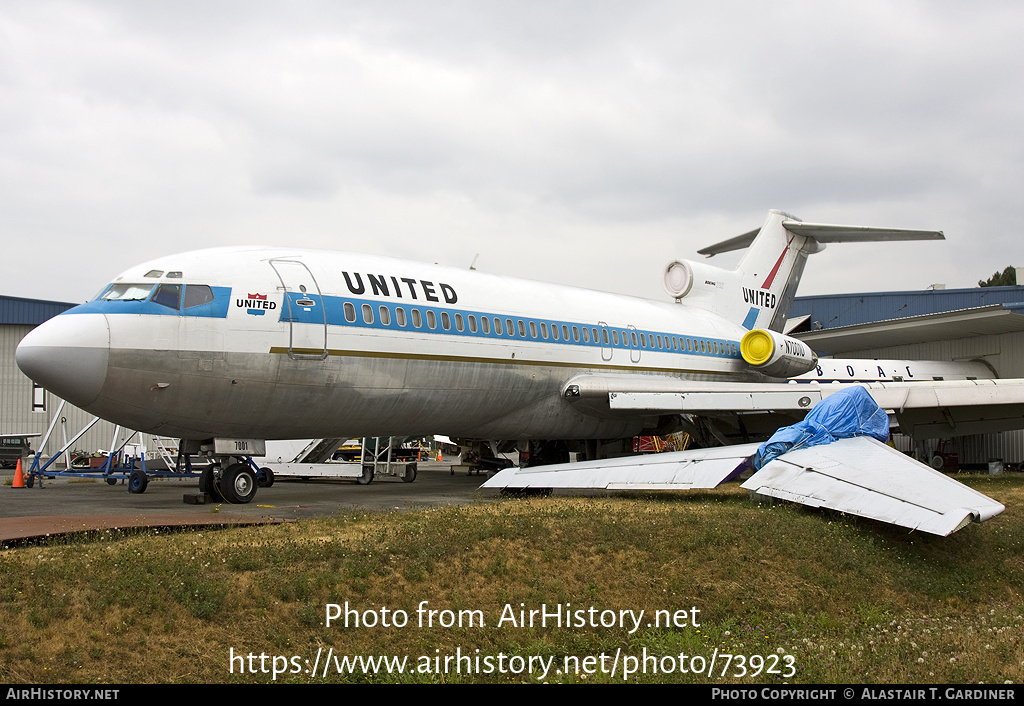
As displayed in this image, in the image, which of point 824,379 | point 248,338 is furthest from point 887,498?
point 824,379

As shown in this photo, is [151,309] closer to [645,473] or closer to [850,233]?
[645,473]

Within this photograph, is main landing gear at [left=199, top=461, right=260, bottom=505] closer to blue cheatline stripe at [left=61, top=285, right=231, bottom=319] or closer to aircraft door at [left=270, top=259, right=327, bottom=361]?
aircraft door at [left=270, top=259, right=327, bottom=361]

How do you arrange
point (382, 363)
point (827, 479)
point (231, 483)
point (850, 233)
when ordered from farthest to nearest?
point (850, 233) < point (382, 363) < point (231, 483) < point (827, 479)

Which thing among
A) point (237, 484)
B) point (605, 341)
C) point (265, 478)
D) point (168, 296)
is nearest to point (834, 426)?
point (605, 341)

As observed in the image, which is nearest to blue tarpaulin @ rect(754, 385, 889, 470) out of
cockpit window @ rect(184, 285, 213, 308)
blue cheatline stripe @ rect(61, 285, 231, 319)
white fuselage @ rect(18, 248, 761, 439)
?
white fuselage @ rect(18, 248, 761, 439)

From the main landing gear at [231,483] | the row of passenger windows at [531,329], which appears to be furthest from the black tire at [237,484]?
the row of passenger windows at [531,329]

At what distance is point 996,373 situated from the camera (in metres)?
30.7

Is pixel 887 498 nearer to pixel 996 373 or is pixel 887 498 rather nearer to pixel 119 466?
pixel 119 466

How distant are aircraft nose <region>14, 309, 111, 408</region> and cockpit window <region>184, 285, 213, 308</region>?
1146 mm

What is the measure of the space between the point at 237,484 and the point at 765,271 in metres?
18.4

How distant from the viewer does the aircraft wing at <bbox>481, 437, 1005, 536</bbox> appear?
29.1ft

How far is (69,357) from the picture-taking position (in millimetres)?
11320

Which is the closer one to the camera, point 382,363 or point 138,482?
point 382,363

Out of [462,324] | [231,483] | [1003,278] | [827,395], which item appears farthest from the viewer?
[1003,278]
